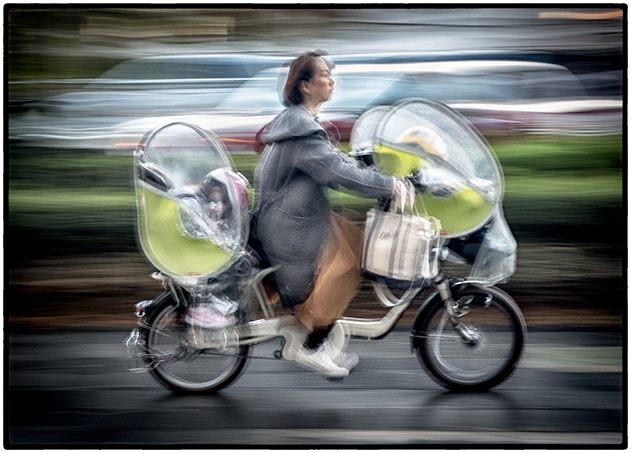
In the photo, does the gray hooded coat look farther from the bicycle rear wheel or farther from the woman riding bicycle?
the bicycle rear wheel

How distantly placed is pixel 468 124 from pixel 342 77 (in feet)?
1.93

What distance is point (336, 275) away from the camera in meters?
3.84

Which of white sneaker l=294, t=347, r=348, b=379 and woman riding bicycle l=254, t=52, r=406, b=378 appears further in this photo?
white sneaker l=294, t=347, r=348, b=379

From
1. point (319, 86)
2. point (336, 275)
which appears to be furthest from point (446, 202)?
point (319, 86)

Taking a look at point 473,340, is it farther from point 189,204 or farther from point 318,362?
point 189,204

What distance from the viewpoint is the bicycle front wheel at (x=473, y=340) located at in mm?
3945

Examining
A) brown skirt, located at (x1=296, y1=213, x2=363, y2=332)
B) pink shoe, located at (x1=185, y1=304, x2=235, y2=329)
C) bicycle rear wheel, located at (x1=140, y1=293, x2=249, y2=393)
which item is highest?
brown skirt, located at (x1=296, y1=213, x2=363, y2=332)

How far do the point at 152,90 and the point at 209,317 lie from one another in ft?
3.36

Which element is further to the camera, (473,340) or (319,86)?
(473,340)

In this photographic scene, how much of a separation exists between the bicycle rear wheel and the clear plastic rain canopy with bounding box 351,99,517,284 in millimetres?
1016

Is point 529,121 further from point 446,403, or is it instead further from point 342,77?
point 446,403

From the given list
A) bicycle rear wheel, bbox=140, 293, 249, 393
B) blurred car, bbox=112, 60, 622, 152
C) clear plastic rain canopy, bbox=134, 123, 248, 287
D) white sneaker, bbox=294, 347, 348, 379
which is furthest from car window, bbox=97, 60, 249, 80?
white sneaker, bbox=294, 347, 348, 379

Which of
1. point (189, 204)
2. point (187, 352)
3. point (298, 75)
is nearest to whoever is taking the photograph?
point (189, 204)

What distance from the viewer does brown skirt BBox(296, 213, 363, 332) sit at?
12.6 ft
